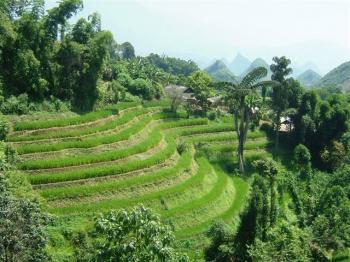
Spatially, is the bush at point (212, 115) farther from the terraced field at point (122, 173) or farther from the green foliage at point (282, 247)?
the green foliage at point (282, 247)

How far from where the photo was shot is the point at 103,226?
39.5 ft

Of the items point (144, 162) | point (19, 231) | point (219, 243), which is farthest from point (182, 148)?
point (19, 231)

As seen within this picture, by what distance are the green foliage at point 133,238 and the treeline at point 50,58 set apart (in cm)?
2007

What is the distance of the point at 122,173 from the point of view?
2841 cm

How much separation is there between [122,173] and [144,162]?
2080 mm

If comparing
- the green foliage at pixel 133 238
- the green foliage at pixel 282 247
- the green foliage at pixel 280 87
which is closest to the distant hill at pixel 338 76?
Result: the green foliage at pixel 280 87

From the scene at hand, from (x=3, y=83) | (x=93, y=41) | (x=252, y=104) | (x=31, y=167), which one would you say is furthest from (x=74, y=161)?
(x=252, y=104)

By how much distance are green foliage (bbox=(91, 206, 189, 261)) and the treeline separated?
20.1 m

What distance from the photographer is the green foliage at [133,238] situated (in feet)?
39.2

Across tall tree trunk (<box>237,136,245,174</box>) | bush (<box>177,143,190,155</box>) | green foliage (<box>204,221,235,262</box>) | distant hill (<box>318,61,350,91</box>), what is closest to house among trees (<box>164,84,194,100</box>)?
tall tree trunk (<box>237,136,245,174</box>)

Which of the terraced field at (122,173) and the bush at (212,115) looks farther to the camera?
the bush at (212,115)

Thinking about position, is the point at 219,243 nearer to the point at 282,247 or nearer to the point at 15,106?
the point at 282,247

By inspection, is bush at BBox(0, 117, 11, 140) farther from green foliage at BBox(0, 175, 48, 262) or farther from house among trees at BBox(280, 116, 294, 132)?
house among trees at BBox(280, 116, 294, 132)

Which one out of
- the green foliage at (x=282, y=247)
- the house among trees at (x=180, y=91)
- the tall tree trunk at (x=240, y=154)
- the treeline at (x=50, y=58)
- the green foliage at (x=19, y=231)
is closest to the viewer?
the green foliage at (x=19, y=231)
